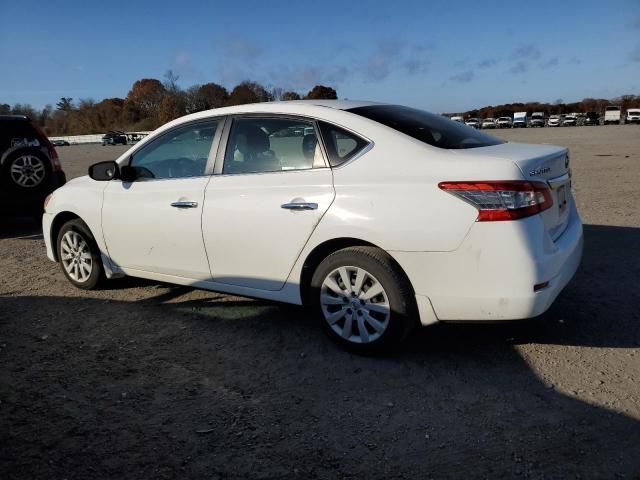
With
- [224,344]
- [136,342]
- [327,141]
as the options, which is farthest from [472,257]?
[136,342]

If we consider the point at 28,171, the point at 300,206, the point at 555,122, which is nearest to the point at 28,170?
the point at 28,171

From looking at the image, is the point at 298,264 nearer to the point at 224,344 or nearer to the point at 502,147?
the point at 224,344

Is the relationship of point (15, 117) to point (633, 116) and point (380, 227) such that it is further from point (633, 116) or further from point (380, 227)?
point (633, 116)

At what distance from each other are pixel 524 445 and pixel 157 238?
3117mm

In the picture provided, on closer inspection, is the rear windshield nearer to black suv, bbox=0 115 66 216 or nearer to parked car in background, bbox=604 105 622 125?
black suv, bbox=0 115 66 216

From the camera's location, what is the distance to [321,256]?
151 inches

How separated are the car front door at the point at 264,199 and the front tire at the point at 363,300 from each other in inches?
11.7

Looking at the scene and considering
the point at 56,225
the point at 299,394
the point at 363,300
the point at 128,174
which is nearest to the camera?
the point at 299,394

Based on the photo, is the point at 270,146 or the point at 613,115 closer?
the point at 270,146

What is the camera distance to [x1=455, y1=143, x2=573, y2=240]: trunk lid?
3318 mm

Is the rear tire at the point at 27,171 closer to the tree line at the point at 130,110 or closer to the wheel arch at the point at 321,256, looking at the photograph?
the wheel arch at the point at 321,256

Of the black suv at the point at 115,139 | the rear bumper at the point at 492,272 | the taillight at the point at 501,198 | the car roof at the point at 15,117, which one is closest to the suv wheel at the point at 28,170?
the car roof at the point at 15,117

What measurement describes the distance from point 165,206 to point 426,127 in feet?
6.89

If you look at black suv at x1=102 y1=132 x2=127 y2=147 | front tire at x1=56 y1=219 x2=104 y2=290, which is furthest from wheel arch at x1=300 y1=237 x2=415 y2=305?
black suv at x1=102 y1=132 x2=127 y2=147
